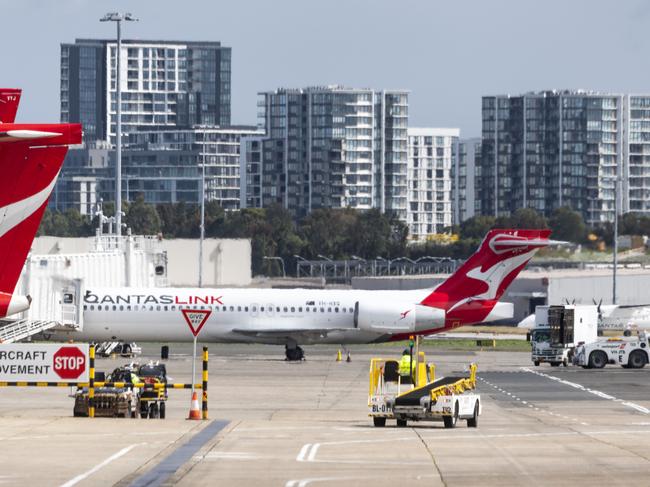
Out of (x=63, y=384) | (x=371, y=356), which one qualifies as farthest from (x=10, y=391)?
(x=371, y=356)

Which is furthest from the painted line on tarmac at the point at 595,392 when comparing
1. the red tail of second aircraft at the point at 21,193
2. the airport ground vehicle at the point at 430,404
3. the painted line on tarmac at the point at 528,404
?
the red tail of second aircraft at the point at 21,193

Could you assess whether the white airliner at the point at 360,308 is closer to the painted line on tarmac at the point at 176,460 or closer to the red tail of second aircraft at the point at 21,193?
the painted line on tarmac at the point at 176,460

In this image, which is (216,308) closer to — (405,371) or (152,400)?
(405,371)

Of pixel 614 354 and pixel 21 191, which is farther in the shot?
pixel 614 354

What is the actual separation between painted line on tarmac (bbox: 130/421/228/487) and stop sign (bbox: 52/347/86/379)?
362 cm

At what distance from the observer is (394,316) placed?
251 feet

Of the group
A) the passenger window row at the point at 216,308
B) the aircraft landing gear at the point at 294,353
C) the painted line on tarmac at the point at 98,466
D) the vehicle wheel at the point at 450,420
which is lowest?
the aircraft landing gear at the point at 294,353

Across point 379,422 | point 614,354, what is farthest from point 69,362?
point 614,354

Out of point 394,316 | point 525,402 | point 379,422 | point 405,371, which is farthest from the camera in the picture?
point 394,316

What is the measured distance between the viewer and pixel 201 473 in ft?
86.9

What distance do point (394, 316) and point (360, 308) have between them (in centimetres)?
168

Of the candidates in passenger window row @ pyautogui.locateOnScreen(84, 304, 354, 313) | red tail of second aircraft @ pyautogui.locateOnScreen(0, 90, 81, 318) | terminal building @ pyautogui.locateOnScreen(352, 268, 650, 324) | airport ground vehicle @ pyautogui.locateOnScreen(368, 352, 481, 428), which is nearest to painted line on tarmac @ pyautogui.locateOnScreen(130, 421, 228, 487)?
red tail of second aircraft @ pyautogui.locateOnScreen(0, 90, 81, 318)

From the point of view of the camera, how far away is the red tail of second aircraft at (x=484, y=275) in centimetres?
7694

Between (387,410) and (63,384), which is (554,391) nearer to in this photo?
(387,410)
